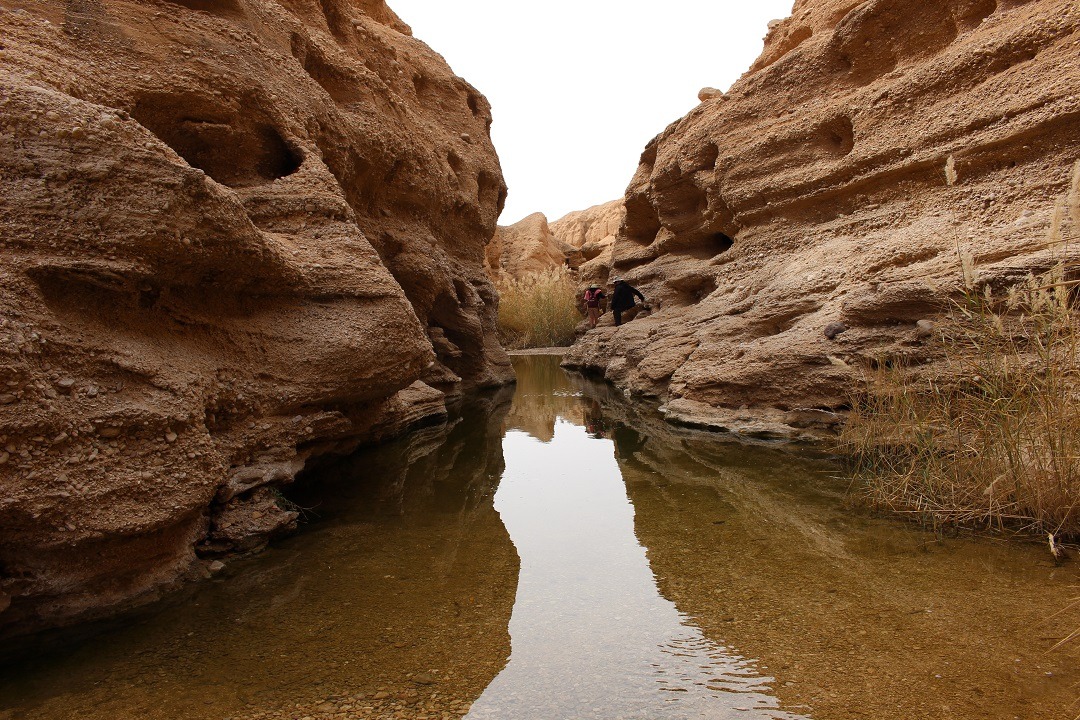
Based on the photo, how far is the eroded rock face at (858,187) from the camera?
15.1 feet

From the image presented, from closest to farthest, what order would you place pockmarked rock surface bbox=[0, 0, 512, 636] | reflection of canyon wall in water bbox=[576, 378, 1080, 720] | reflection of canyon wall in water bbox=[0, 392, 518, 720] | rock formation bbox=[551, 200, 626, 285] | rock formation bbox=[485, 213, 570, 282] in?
reflection of canyon wall in water bbox=[576, 378, 1080, 720] < reflection of canyon wall in water bbox=[0, 392, 518, 720] < pockmarked rock surface bbox=[0, 0, 512, 636] < rock formation bbox=[485, 213, 570, 282] < rock formation bbox=[551, 200, 626, 285]

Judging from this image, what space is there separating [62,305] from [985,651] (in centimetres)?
351

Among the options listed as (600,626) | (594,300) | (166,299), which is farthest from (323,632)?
(594,300)

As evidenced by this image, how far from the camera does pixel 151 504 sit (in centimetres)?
236

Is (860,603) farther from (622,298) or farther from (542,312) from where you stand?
(542,312)

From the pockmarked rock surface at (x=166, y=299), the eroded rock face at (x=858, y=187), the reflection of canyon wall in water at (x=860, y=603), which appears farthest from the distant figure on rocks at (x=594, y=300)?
the reflection of canyon wall in water at (x=860, y=603)

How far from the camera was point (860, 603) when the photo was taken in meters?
2.11

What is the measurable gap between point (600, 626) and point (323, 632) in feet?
3.24

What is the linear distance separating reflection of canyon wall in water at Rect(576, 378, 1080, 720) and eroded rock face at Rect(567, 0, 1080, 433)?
1.26m

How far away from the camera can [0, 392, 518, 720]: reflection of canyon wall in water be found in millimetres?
1741

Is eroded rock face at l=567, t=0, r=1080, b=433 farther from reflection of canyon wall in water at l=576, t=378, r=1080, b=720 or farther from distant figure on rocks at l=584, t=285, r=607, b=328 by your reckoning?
distant figure on rocks at l=584, t=285, r=607, b=328

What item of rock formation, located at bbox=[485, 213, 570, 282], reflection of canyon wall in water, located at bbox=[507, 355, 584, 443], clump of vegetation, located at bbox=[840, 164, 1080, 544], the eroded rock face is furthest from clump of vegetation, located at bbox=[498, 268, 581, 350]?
clump of vegetation, located at bbox=[840, 164, 1080, 544]

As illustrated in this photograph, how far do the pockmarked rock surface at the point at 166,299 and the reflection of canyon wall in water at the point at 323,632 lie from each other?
0.32 meters

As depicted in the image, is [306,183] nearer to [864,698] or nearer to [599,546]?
[599,546]
